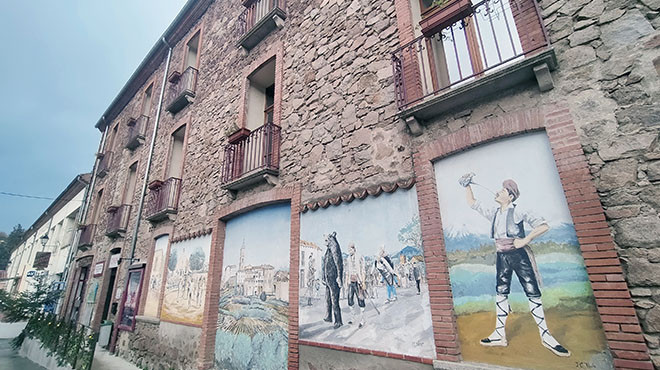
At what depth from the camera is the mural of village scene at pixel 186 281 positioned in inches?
261

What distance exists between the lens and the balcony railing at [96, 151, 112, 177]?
1449 centimetres

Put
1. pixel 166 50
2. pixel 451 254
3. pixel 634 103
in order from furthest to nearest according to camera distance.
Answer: pixel 166 50, pixel 451 254, pixel 634 103

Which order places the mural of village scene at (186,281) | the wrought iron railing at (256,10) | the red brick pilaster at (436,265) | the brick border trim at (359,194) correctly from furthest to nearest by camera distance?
1. the wrought iron railing at (256,10)
2. the mural of village scene at (186,281)
3. the brick border trim at (359,194)
4. the red brick pilaster at (436,265)

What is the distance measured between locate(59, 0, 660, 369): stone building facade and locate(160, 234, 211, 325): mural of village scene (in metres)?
0.08

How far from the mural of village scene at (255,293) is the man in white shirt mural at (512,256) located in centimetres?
326

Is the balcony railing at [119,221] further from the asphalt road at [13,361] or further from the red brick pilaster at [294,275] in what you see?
the red brick pilaster at [294,275]

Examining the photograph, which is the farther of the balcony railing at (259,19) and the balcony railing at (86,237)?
the balcony railing at (86,237)

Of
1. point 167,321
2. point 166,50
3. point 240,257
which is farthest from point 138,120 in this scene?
point 240,257

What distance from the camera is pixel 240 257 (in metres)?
6.16

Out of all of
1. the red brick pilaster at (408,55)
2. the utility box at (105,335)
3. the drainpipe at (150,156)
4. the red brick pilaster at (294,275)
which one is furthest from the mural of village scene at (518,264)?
the utility box at (105,335)

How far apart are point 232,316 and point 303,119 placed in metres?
4.08

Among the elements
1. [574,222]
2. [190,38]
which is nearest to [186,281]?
[574,222]

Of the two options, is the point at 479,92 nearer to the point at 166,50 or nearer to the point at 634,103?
the point at 634,103

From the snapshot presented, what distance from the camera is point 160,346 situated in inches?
285
